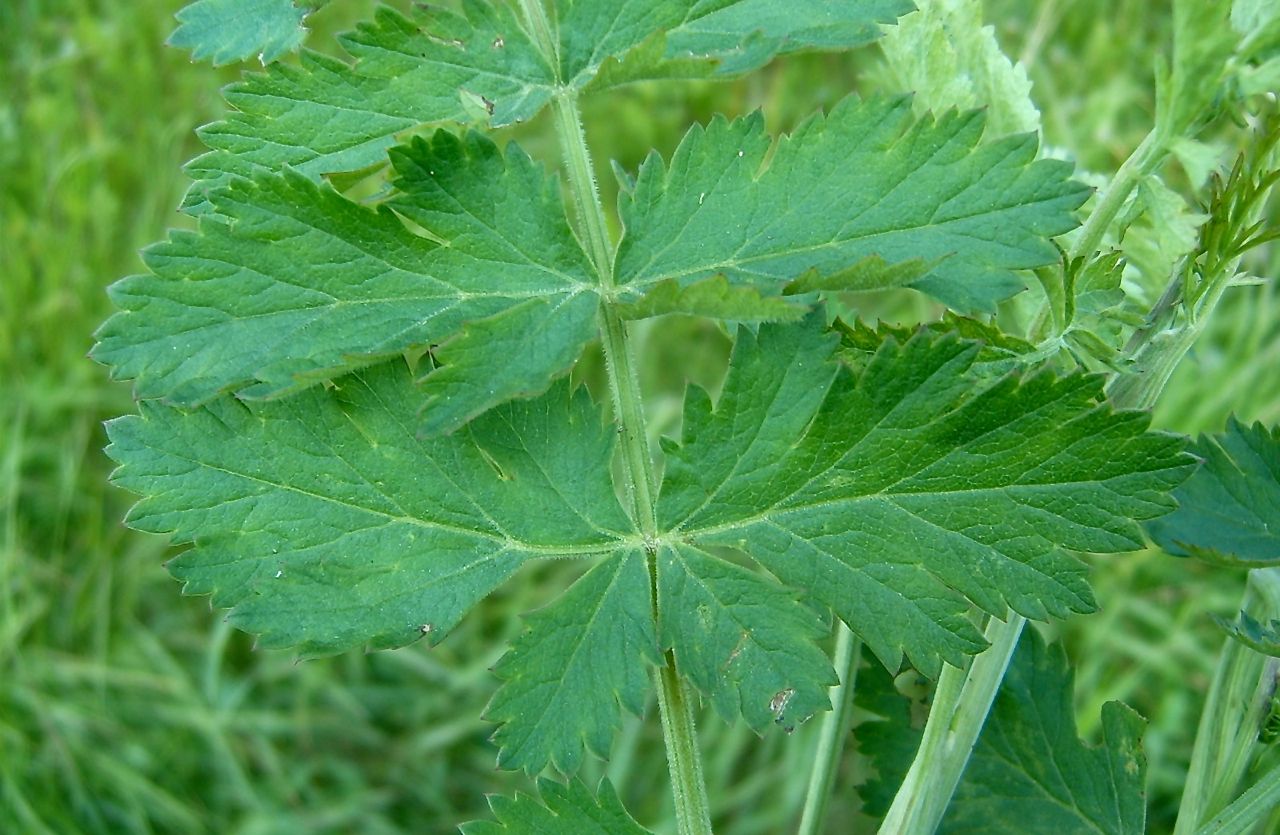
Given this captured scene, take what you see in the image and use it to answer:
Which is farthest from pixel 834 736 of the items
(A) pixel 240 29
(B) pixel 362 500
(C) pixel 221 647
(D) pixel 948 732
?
(C) pixel 221 647

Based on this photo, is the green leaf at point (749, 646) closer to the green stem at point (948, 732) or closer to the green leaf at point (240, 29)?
the green stem at point (948, 732)

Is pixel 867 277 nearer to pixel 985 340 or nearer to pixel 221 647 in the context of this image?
pixel 985 340

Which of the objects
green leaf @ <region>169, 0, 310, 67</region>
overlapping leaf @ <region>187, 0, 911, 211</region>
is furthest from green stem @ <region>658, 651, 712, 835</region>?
green leaf @ <region>169, 0, 310, 67</region>

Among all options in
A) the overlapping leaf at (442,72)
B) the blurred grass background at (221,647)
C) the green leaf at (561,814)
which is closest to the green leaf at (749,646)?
the green leaf at (561,814)

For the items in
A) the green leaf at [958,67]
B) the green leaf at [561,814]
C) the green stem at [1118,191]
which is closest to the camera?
the green stem at [1118,191]

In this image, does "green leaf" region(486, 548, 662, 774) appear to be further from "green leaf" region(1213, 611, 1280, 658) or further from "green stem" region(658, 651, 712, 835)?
"green leaf" region(1213, 611, 1280, 658)
